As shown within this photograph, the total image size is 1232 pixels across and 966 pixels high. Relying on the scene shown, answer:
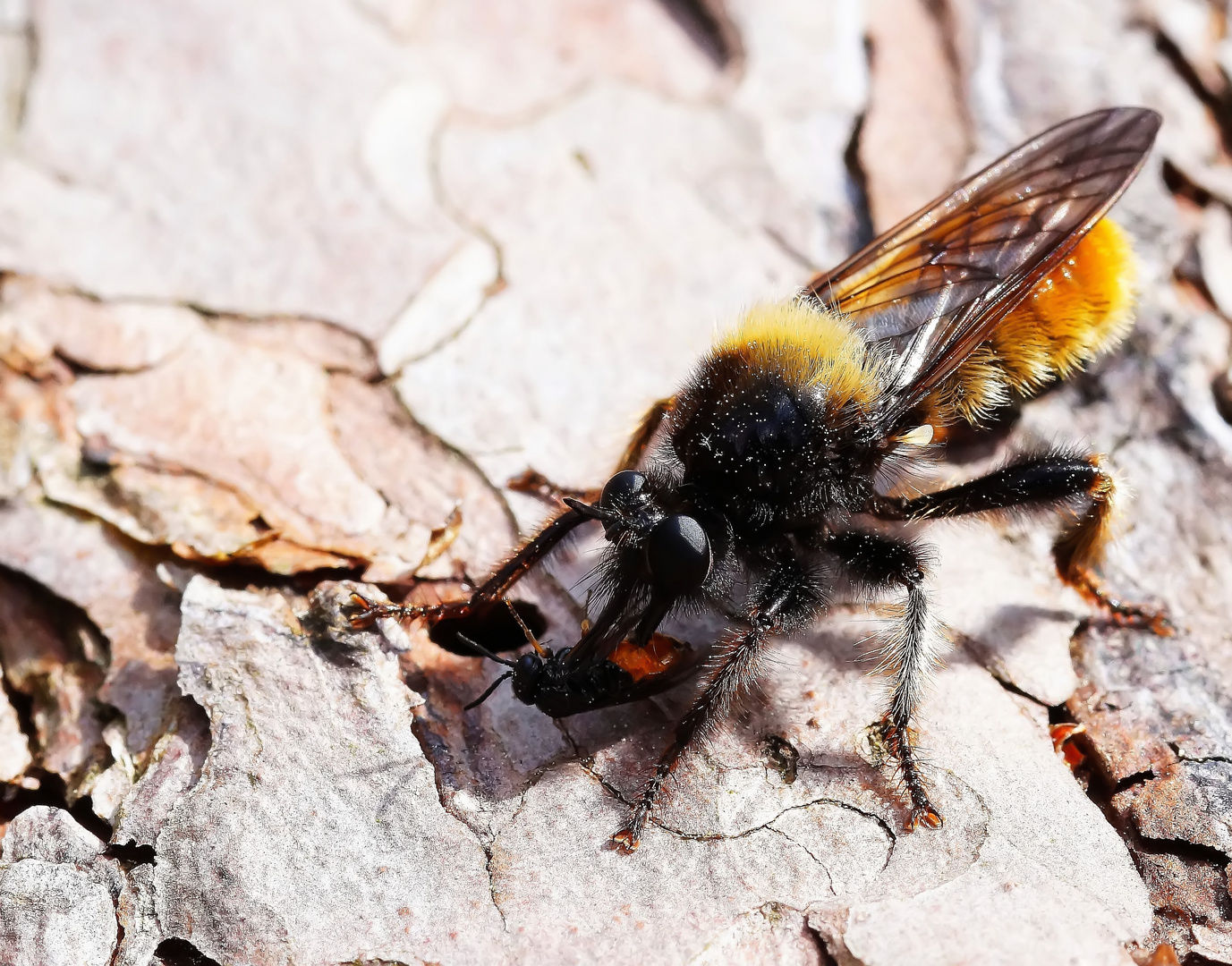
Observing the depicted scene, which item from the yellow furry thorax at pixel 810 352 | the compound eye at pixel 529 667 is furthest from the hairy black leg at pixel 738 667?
the yellow furry thorax at pixel 810 352

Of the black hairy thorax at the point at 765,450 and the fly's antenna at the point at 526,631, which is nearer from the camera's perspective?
the fly's antenna at the point at 526,631

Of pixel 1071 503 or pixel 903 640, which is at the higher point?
pixel 1071 503

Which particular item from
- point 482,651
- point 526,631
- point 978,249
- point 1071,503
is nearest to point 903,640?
point 1071,503

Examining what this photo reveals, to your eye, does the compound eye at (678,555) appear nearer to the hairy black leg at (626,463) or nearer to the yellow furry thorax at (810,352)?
the yellow furry thorax at (810,352)

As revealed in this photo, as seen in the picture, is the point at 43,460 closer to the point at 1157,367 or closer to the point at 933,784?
the point at 933,784

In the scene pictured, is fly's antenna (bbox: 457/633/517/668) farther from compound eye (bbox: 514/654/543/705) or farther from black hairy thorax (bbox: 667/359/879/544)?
black hairy thorax (bbox: 667/359/879/544)

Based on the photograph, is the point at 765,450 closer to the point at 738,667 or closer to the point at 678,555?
the point at 678,555
